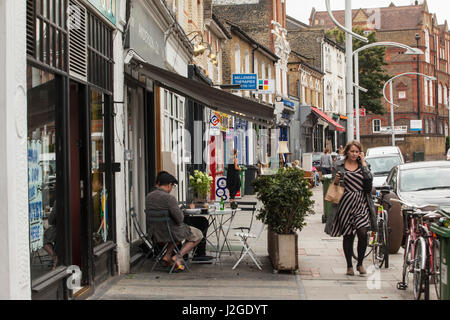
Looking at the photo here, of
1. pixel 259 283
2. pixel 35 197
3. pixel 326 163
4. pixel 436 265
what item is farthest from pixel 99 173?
pixel 326 163

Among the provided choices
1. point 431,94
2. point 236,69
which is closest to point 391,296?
point 236,69

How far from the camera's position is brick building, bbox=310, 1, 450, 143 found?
8738 centimetres

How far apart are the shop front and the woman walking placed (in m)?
3.10

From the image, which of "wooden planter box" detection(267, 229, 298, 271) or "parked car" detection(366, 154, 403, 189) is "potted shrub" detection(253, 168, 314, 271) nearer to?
"wooden planter box" detection(267, 229, 298, 271)

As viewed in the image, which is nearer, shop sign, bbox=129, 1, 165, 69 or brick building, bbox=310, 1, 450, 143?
shop sign, bbox=129, 1, 165, 69

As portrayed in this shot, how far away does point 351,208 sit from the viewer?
33.1ft

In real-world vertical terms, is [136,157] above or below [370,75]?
below

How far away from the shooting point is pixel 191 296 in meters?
8.55

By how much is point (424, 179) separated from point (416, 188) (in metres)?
0.40

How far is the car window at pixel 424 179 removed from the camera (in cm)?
1376

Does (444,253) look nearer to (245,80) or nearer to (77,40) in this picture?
(77,40)

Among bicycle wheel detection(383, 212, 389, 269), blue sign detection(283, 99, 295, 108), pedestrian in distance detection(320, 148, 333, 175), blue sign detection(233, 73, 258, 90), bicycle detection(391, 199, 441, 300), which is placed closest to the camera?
bicycle detection(391, 199, 441, 300)

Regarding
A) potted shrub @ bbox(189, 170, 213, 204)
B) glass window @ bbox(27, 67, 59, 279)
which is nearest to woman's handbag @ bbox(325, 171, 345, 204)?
potted shrub @ bbox(189, 170, 213, 204)

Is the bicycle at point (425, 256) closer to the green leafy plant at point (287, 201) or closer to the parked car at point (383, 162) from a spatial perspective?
the green leafy plant at point (287, 201)
